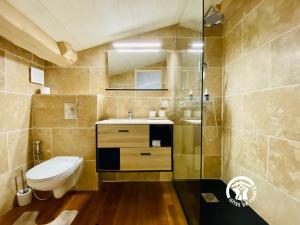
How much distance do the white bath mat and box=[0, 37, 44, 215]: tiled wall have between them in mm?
230

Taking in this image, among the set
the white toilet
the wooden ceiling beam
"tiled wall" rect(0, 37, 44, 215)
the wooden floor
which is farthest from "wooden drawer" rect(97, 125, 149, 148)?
the wooden ceiling beam

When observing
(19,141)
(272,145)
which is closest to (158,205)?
(272,145)

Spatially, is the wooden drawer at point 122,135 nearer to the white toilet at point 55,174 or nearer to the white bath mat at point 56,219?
the white toilet at point 55,174

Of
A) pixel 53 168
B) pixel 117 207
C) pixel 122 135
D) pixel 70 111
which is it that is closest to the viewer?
pixel 53 168

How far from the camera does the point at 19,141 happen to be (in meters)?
1.88

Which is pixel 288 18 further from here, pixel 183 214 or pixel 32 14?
pixel 32 14

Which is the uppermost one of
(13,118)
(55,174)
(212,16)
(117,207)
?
(212,16)

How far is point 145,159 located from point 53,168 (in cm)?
90

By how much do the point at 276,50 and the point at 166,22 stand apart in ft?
4.60

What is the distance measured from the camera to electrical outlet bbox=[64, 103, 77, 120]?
2078 millimetres

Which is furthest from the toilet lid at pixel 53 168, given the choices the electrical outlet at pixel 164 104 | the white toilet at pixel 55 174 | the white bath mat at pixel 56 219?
the electrical outlet at pixel 164 104

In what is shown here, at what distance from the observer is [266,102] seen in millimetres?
1556

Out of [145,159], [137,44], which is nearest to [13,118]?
[145,159]

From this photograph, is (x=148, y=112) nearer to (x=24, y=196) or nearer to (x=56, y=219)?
(x=56, y=219)
